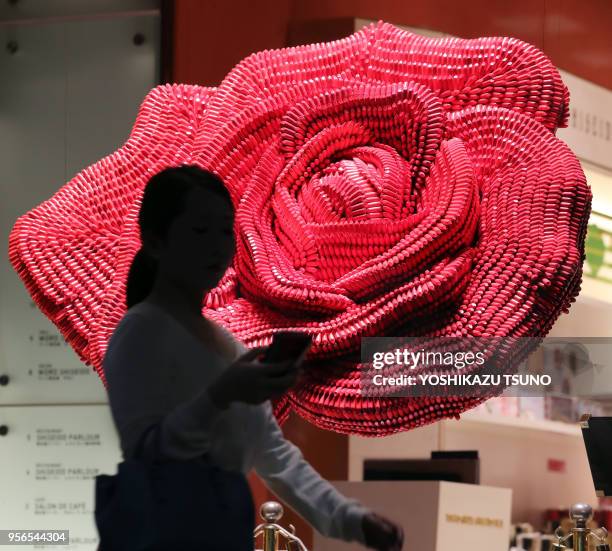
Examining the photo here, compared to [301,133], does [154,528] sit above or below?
below

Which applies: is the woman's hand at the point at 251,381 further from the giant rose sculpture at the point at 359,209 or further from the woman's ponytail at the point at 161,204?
the giant rose sculpture at the point at 359,209

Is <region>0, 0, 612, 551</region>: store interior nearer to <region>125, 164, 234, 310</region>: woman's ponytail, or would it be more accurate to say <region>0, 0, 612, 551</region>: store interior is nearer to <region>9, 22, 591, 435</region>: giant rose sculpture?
<region>9, 22, 591, 435</region>: giant rose sculpture

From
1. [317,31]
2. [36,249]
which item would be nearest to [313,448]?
[36,249]

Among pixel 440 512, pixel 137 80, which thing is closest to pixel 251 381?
pixel 440 512

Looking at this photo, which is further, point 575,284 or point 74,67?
point 74,67

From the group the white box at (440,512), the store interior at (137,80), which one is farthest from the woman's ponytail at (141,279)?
the store interior at (137,80)

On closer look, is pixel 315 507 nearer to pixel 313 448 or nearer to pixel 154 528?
pixel 154 528

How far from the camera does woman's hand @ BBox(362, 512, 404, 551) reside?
1.57 feet

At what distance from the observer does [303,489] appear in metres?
0.50

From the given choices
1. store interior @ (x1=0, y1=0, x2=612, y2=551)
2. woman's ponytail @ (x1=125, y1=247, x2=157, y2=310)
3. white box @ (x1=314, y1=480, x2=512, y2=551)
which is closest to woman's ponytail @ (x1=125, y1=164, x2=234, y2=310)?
woman's ponytail @ (x1=125, y1=247, x2=157, y2=310)

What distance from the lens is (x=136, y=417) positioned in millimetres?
463

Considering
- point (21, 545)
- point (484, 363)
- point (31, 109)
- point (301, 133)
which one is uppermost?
point (31, 109)

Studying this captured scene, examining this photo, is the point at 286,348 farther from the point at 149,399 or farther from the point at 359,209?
the point at 359,209

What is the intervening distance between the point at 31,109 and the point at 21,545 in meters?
0.62
